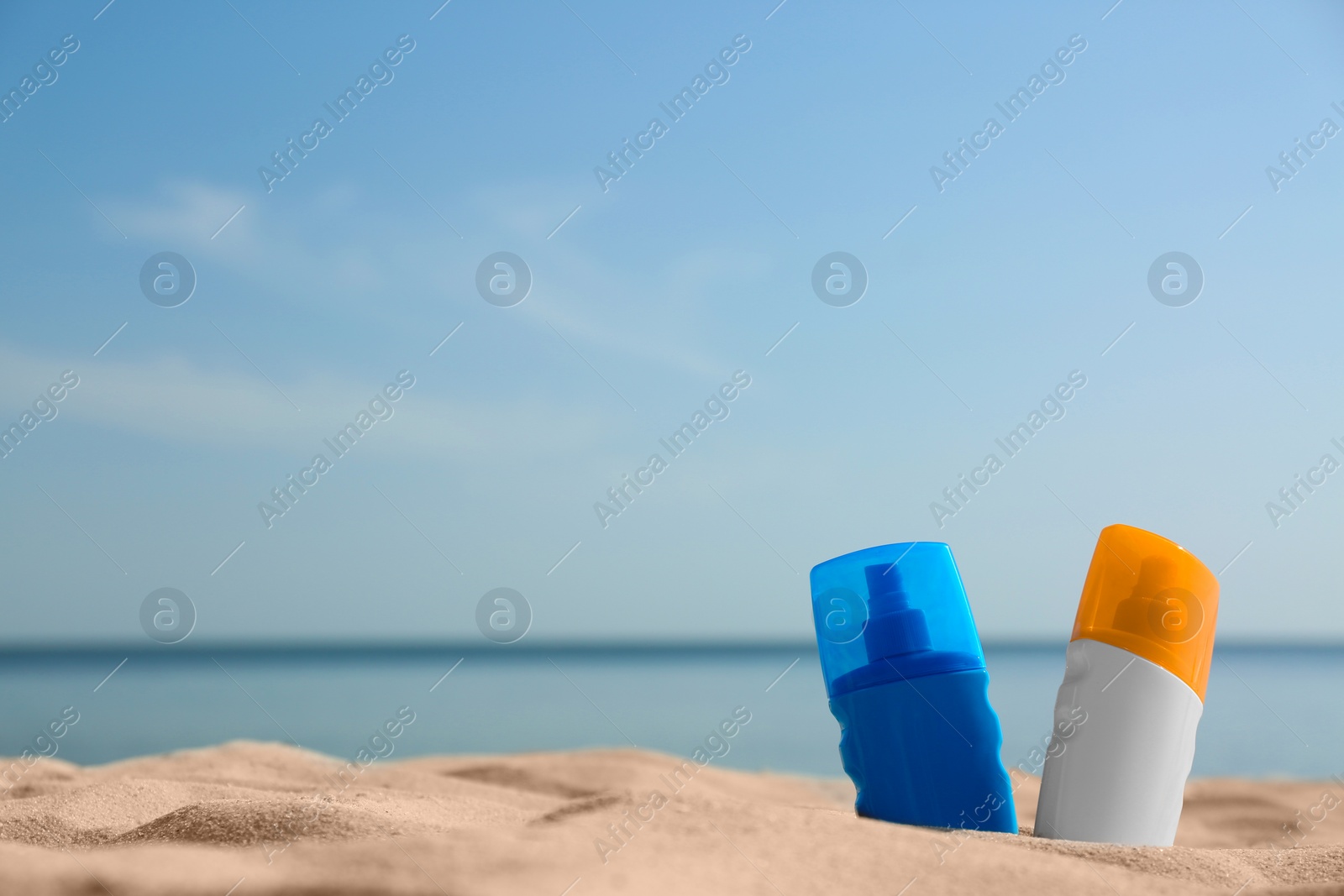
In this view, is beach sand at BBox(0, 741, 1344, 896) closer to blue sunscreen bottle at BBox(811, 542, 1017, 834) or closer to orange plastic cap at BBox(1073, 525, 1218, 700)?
blue sunscreen bottle at BBox(811, 542, 1017, 834)

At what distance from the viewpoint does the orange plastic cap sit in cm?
120

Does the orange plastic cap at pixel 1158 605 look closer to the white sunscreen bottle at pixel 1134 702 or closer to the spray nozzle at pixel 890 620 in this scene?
the white sunscreen bottle at pixel 1134 702

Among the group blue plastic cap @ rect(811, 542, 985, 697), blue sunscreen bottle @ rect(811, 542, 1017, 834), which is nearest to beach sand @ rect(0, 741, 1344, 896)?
blue sunscreen bottle @ rect(811, 542, 1017, 834)

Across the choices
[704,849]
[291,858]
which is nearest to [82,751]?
[291,858]

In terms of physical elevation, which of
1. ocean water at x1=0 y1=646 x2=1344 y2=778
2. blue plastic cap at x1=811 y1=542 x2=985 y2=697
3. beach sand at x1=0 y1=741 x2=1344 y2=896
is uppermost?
blue plastic cap at x1=811 y1=542 x2=985 y2=697

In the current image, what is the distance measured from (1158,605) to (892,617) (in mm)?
360

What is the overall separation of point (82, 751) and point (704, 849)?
150 inches

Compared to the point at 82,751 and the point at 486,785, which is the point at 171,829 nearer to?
the point at 486,785

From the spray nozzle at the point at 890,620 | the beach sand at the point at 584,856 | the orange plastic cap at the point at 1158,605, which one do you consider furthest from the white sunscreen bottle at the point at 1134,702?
the spray nozzle at the point at 890,620

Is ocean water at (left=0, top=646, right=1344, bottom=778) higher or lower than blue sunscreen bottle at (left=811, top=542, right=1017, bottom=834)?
lower

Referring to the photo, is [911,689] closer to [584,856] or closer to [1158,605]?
[1158,605]

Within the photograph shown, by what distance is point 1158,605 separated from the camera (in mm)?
1209

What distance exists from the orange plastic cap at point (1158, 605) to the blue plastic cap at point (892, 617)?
0.19 meters

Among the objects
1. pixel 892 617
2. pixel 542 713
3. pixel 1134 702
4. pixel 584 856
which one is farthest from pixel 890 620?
pixel 542 713
